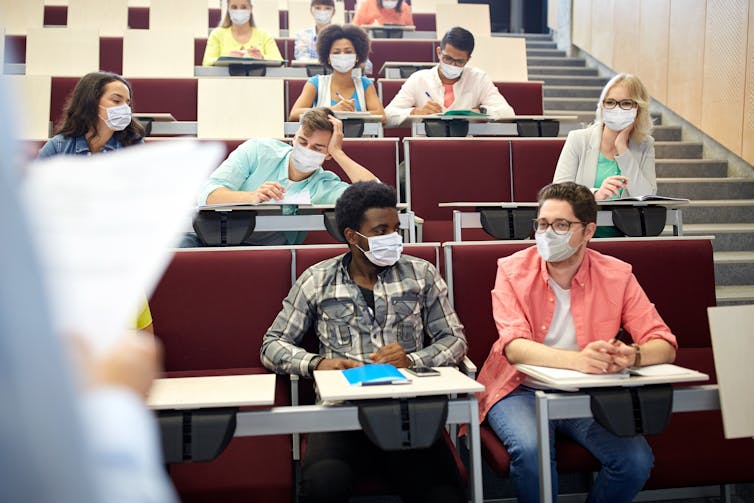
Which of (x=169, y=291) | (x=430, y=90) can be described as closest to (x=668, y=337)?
(x=169, y=291)

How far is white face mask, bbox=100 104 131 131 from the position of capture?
2.70 meters

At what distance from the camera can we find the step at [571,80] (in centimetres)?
592

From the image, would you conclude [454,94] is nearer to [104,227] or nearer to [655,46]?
[655,46]

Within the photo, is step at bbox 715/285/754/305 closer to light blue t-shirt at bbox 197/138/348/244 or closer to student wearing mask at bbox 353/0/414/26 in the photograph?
light blue t-shirt at bbox 197/138/348/244

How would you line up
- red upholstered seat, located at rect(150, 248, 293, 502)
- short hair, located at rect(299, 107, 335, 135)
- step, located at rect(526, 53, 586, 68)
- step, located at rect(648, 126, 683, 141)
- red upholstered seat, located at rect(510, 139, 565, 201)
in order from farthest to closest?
step, located at rect(526, 53, 586, 68), step, located at rect(648, 126, 683, 141), red upholstered seat, located at rect(510, 139, 565, 201), short hair, located at rect(299, 107, 335, 135), red upholstered seat, located at rect(150, 248, 293, 502)

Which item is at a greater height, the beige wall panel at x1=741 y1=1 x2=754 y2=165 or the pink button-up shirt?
the beige wall panel at x1=741 y1=1 x2=754 y2=165

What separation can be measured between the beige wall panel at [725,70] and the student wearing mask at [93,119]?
3245mm

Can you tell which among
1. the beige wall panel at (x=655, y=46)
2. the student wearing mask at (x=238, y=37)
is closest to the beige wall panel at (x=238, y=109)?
the student wearing mask at (x=238, y=37)

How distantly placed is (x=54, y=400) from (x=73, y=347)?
0.23 ft

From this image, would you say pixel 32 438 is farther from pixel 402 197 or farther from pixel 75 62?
pixel 75 62

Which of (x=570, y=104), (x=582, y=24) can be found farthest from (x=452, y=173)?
(x=582, y=24)

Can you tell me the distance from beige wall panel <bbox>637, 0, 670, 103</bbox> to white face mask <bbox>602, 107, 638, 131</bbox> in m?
2.57

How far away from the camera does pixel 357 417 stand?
140 centimetres

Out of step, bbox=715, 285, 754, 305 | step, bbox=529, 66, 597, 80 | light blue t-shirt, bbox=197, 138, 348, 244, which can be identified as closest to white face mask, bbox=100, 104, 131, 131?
light blue t-shirt, bbox=197, 138, 348, 244
